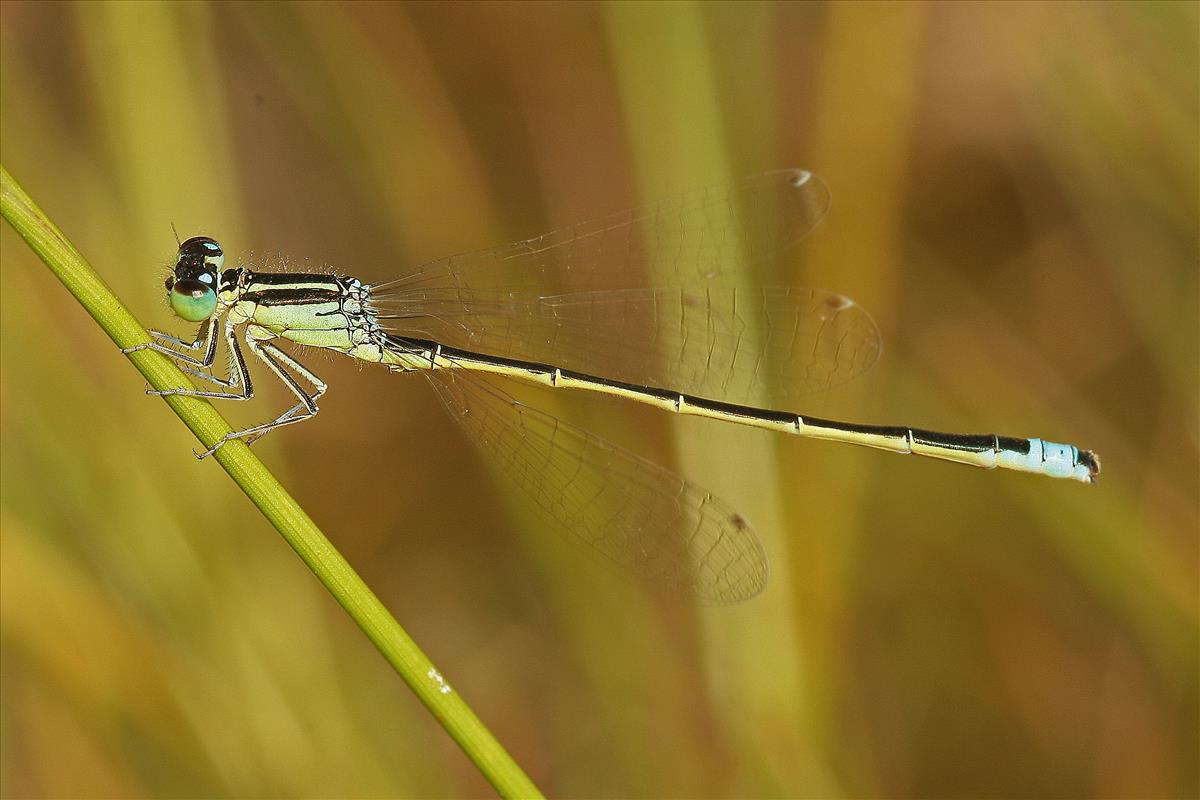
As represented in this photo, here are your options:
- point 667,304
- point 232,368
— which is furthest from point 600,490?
point 232,368

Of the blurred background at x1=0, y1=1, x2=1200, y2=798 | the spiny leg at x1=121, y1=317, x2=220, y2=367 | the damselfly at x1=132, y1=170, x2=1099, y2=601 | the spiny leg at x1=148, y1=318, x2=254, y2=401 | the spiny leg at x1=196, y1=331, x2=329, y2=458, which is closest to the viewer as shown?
the spiny leg at x1=121, y1=317, x2=220, y2=367

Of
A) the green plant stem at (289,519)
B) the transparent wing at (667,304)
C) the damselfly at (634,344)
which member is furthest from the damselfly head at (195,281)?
the green plant stem at (289,519)

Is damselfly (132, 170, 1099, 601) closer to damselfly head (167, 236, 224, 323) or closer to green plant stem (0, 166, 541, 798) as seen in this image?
damselfly head (167, 236, 224, 323)

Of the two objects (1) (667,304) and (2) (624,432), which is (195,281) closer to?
(1) (667,304)

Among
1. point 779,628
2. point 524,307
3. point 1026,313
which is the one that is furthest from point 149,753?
point 1026,313

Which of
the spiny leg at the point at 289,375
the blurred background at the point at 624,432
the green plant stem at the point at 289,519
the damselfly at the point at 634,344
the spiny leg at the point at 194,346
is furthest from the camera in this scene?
the blurred background at the point at 624,432

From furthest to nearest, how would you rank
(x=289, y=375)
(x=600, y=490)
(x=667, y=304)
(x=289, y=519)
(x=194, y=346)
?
(x=667, y=304) < (x=600, y=490) < (x=289, y=375) < (x=194, y=346) < (x=289, y=519)

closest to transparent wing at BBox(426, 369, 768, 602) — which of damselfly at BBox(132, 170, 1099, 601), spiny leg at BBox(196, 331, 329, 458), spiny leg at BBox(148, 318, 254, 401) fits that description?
damselfly at BBox(132, 170, 1099, 601)

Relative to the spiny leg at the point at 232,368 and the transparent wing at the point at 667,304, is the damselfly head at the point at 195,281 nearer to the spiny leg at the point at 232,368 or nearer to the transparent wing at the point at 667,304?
the spiny leg at the point at 232,368
